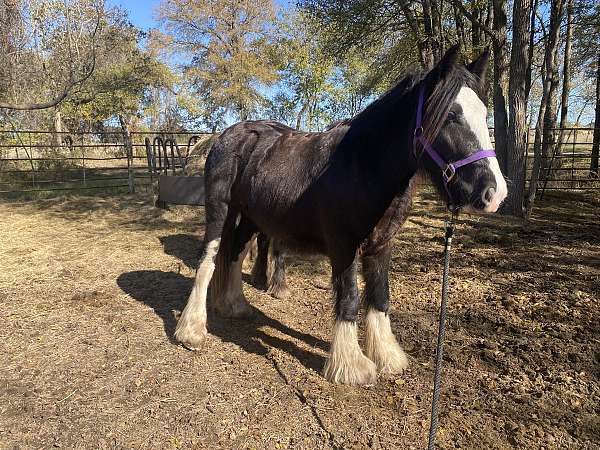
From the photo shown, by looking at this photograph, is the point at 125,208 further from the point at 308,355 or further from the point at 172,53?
the point at 172,53

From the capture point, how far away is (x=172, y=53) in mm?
28828

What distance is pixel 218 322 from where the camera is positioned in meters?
3.98

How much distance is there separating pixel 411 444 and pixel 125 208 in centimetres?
862

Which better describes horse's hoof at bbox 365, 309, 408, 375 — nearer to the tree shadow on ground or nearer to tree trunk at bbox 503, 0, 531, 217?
the tree shadow on ground

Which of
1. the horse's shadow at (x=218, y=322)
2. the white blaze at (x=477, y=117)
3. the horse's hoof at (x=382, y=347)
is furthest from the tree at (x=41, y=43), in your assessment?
the white blaze at (x=477, y=117)

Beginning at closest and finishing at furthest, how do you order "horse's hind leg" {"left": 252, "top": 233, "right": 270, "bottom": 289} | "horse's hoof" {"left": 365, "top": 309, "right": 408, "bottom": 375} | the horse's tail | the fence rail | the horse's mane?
the horse's mane, "horse's hoof" {"left": 365, "top": 309, "right": 408, "bottom": 375}, the horse's tail, "horse's hind leg" {"left": 252, "top": 233, "right": 270, "bottom": 289}, the fence rail

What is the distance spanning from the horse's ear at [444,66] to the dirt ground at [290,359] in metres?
2.06

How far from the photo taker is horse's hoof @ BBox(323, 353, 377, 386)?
2.87 metres

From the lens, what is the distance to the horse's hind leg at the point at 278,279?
454 centimetres

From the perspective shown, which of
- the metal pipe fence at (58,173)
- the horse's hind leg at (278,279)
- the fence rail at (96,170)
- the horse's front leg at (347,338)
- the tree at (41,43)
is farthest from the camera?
the metal pipe fence at (58,173)

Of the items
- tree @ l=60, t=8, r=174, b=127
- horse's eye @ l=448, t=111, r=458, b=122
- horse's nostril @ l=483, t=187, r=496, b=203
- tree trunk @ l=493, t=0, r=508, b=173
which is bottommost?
horse's nostril @ l=483, t=187, r=496, b=203

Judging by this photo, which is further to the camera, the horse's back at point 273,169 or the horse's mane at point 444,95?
the horse's back at point 273,169

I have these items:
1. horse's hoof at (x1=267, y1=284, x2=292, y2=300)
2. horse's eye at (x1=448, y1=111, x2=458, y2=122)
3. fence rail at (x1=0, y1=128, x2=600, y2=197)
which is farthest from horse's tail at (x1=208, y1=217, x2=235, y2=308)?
fence rail at (x1=0, y1=128, x2=600, y2=197)

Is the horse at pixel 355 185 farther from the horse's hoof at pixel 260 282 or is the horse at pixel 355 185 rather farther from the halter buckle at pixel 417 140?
the horse's hoof at pixel 260 282
